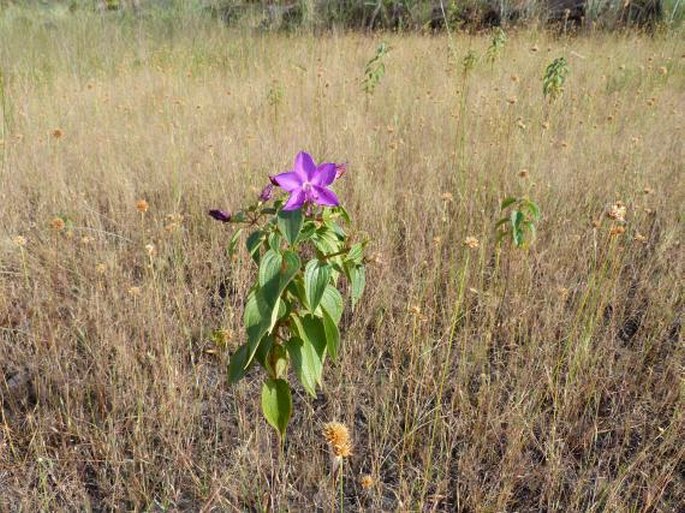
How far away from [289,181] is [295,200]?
0.15ft

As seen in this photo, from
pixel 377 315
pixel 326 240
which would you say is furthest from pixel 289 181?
pixel 377 315

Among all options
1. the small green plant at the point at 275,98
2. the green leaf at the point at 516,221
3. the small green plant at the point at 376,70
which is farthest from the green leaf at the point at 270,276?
the small green plant at the point at 275,98

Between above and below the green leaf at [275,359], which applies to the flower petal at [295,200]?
above

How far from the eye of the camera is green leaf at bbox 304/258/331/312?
1090mm

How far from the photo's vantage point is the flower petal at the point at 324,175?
1056 mm

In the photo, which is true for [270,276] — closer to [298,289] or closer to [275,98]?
[298,289]

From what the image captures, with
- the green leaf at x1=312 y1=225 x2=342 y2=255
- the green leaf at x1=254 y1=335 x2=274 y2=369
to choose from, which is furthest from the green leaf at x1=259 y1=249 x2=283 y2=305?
the green leaf at x1=254 y1=335 x2=274 y2=369

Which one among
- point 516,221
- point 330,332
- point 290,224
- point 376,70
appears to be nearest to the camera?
point 290,224

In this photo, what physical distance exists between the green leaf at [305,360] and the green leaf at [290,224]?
0.32 m

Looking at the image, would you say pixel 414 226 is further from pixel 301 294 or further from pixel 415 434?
pixel 301 294

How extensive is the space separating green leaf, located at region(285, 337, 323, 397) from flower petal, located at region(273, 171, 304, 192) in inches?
14.5

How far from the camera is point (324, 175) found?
1062 mm

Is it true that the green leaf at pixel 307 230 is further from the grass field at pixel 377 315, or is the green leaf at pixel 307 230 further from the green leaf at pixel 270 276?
the grass field at pixel 377 315

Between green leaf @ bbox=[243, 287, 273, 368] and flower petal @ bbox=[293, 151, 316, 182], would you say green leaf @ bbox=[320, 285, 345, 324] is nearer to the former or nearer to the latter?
green leaf @ bbox=[243, 287, 273, 368]
